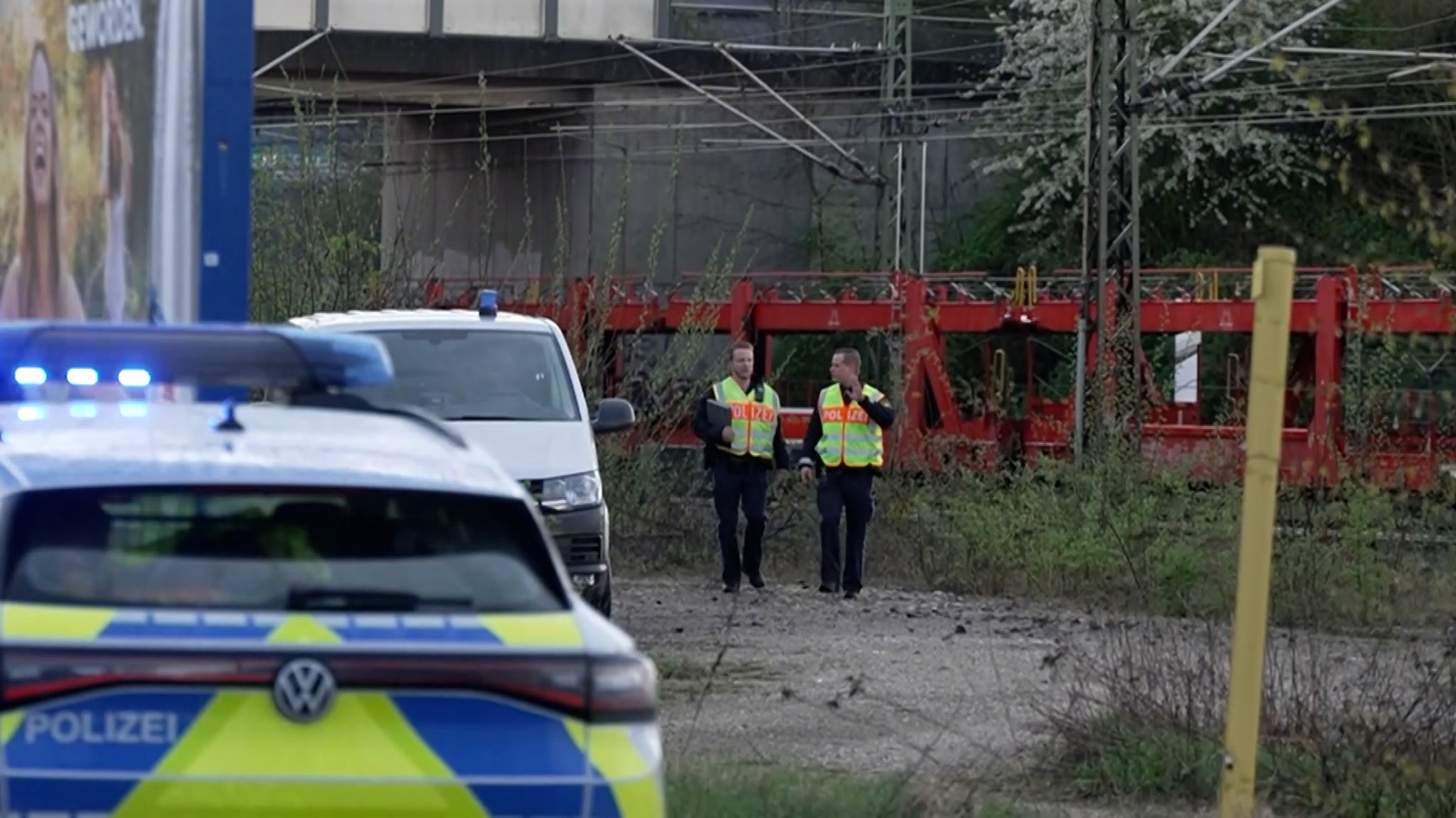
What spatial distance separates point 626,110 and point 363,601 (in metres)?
40.2

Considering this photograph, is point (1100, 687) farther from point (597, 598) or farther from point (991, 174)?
point (991, 174)

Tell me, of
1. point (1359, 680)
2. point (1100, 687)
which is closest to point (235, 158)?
point (1100, 687)

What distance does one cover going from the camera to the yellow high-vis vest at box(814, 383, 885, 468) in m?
17.1

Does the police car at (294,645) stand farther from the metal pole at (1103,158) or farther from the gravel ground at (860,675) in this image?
the metal pole at (1103,158)

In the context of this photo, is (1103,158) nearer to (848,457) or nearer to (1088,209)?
(1088,209)

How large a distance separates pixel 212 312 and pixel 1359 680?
4.57 meters

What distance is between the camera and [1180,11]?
→ 4325cm

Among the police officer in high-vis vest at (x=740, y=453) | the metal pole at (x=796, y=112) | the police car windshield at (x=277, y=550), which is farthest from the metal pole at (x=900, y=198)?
the police car windshield at (x=277, y=550)

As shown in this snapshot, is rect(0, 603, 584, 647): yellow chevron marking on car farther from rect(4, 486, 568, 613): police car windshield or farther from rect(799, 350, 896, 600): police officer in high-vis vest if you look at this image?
rect(799, 350, 896, 600): police officer in high-vis vest

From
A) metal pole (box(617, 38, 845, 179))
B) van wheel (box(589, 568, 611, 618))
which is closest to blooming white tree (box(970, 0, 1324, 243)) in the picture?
metal pole (box(617, 38, 845, 179))

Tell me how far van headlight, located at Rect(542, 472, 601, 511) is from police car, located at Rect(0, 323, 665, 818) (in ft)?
24.5

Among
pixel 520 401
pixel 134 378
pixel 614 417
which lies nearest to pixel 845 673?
pixel 614 417

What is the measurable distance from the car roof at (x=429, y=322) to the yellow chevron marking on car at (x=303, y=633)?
8.94 m

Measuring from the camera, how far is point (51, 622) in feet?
14.5
